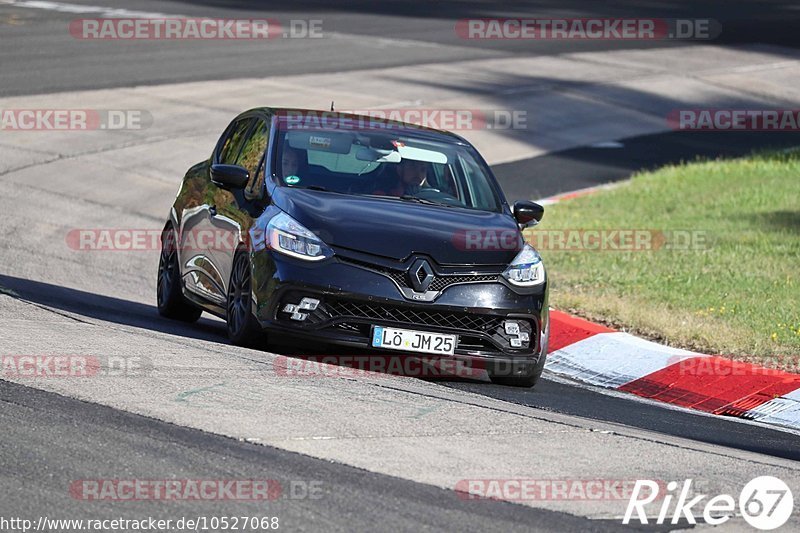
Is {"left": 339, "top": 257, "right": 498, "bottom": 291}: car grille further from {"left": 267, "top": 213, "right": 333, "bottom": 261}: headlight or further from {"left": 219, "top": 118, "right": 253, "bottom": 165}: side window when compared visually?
{"left": 219, "top": 118, "right": 253, "bottom": 165}: side window

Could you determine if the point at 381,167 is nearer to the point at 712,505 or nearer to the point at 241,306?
the point at 241,306

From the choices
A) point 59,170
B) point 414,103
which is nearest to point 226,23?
point 414,103

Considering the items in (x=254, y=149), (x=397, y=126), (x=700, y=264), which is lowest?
(x=700, y=264)

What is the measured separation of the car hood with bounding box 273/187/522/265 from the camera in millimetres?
9203

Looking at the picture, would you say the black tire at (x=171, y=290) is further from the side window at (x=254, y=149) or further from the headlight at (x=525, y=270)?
the headlight at (x=525, y=270)

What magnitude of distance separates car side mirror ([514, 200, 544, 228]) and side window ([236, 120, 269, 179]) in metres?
1.85

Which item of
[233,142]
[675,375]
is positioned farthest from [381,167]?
[675,375]

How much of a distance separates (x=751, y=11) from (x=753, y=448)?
36932 mm

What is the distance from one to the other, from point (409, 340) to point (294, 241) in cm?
97

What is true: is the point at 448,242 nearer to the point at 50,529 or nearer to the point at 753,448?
the point at 753,448

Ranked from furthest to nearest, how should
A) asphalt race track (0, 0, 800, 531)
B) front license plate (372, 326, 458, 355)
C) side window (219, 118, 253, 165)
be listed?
side window (219, 118, 253, 165)
front license plate (372, 326, 458, 355)
asphalt race track (0, 0, 800, 531)

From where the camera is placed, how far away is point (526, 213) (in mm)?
10438

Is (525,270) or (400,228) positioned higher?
(400,228)

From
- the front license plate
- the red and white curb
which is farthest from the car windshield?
the red and white curb
